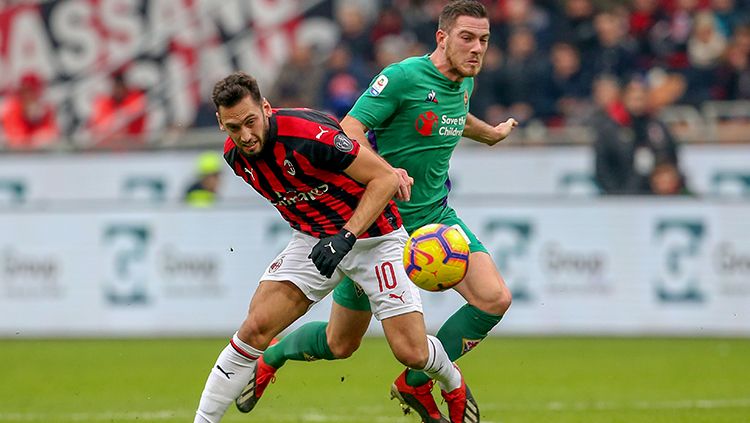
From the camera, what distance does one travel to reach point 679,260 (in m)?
14.2

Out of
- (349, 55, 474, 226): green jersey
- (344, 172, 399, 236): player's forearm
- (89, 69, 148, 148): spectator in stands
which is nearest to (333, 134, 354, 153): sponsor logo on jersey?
(344, 172, 399, 236): player's forearm

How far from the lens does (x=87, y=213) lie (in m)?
15.3

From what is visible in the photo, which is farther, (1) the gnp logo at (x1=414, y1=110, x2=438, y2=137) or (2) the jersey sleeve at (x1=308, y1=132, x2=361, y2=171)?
(1) the gnp logo at (x1=414, y1=110, x2=438, y2=137)

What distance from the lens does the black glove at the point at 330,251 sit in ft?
23.1

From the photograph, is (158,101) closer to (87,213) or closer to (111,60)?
(111,60)

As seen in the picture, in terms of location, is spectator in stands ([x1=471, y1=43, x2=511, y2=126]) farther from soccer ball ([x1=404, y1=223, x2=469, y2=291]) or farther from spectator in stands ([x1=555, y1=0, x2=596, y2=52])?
soccer ball ([x1=404, y1=223, x2=469, y2=291])

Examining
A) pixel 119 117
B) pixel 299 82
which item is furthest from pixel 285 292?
pixel 119 117

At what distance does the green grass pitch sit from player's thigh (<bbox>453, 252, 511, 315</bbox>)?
1240mm

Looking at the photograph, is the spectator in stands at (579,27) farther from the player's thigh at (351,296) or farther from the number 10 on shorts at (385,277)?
the number 10 on shorts at (385,277)

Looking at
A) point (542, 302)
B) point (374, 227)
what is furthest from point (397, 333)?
point (542, 302)

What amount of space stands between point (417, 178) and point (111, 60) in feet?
48.5

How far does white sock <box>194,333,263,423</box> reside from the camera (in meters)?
7.28

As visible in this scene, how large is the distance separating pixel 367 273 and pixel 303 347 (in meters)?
1.19

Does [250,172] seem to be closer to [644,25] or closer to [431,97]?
[431,97]
